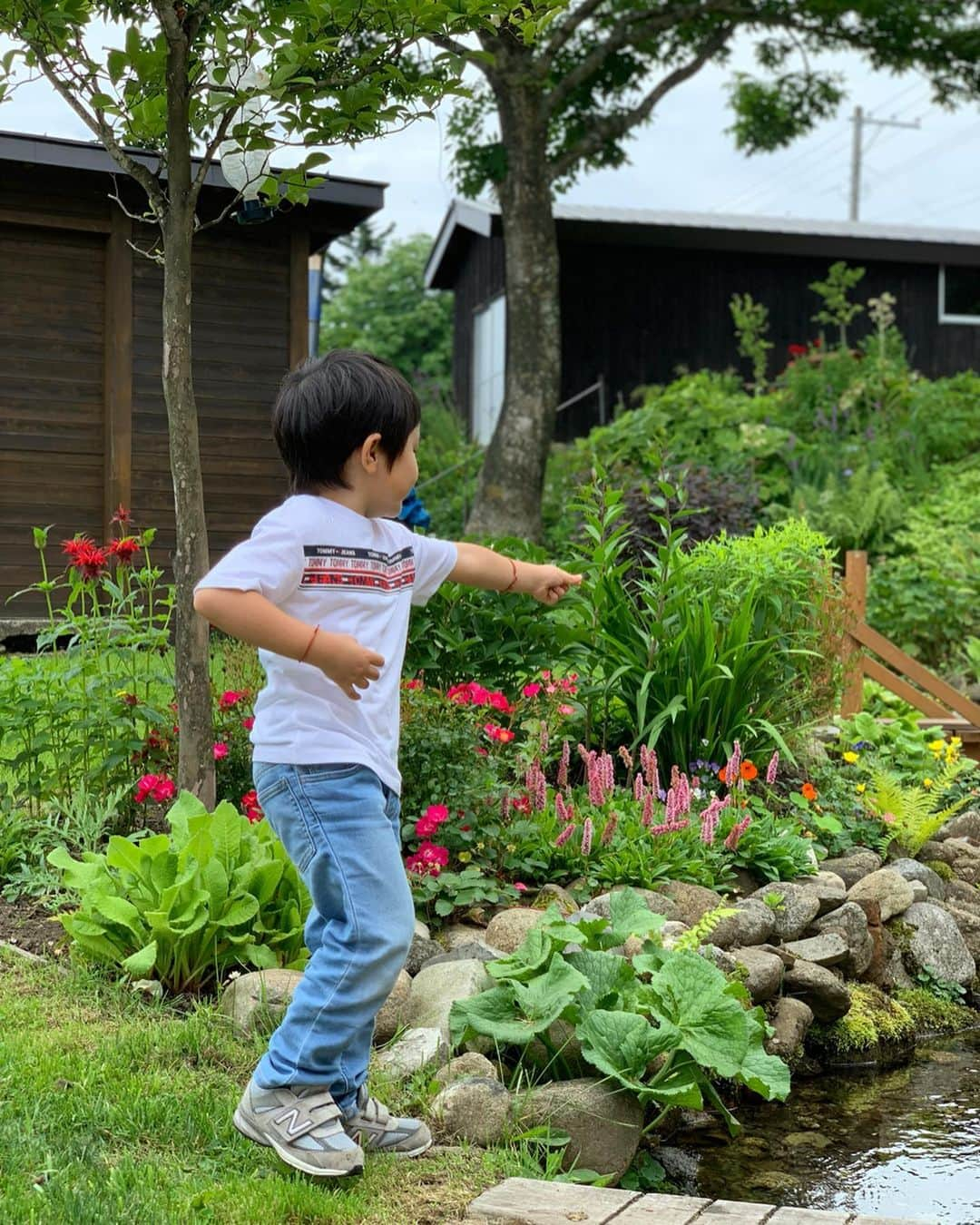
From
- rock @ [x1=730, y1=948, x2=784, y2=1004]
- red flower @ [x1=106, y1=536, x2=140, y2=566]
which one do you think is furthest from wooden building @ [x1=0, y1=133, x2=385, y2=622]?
rock @ [x1=730, y1=948, x2=784, y2=1004]

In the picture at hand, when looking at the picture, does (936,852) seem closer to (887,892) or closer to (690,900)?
(887,892)

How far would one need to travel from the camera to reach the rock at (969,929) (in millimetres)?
5191

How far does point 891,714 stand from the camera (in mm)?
7605

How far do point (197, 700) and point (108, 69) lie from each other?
1944mm

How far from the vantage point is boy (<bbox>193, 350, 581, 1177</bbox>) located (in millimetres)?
2570

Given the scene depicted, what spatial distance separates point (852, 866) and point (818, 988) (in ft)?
3.60

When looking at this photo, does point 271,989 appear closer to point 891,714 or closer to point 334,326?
point 891,714

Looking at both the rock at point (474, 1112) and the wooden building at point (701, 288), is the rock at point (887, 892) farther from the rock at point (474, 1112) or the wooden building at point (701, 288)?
the wooden building at point (701, 288)

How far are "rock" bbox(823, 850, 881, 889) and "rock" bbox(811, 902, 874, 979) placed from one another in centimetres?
47

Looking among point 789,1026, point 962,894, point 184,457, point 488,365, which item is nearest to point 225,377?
point 184,457

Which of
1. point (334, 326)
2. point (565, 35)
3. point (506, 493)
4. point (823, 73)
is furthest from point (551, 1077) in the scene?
point (334, 326)

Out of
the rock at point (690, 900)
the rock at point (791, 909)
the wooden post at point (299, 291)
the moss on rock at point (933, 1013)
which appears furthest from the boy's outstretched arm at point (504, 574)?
the wooden post at point (299, 291)

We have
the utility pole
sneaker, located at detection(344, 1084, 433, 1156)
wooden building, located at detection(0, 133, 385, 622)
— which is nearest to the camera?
sneaker, located at detection(344, 1084, 433, 1156)

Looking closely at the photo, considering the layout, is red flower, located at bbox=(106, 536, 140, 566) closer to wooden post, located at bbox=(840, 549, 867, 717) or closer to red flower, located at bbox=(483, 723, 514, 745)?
red flower, located at bbox=(483, 723, 514, 745)
